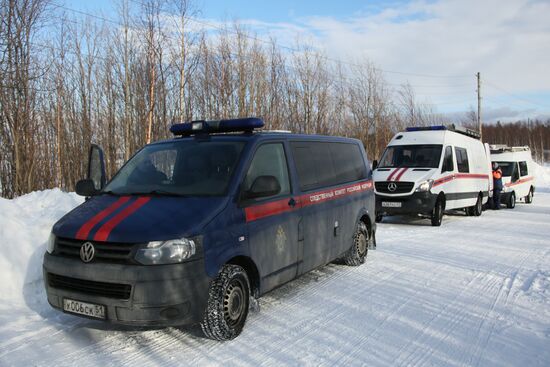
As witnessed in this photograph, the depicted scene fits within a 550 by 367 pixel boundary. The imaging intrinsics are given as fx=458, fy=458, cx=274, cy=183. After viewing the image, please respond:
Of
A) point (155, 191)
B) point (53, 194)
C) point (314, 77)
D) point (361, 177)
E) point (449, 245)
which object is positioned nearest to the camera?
point (155, 191)

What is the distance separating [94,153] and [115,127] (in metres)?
11.6

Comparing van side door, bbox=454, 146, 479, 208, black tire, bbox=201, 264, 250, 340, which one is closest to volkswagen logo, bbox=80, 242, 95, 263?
black tire, bbox=201, 264, 250, 340

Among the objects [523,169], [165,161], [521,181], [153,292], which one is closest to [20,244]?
[165,161]

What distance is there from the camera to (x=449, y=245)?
30.8 feet

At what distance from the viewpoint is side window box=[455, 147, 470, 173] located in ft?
44.8

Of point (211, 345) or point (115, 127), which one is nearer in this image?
point (211, 345)

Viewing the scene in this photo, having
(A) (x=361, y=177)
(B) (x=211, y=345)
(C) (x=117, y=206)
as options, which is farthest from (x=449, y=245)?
(C) (x=117, y=206)

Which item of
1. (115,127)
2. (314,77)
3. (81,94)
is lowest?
(115,127)

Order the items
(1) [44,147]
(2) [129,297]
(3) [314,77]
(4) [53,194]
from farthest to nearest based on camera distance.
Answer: (3) [314,77]
(1) [44,147]
(4) [53,194]
(2) [129,297]

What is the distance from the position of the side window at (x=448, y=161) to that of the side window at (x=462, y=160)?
1.41ft

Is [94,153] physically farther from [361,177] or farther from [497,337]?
[497,337]

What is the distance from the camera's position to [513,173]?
1897 cm

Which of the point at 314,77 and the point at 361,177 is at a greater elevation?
the point at 314,77

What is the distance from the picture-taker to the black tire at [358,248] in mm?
7242
